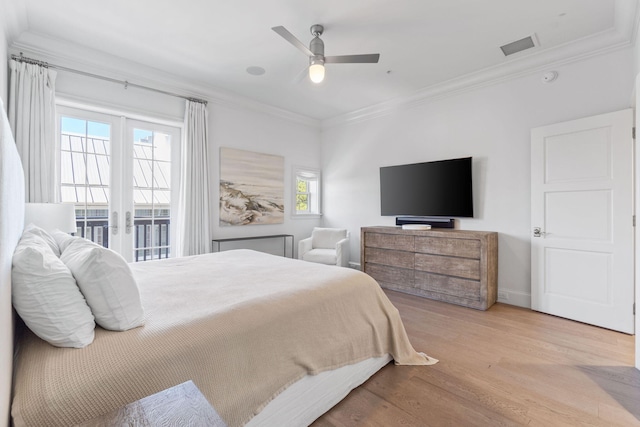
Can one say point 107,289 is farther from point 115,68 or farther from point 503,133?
point 503,133

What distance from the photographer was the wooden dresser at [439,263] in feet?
11.3

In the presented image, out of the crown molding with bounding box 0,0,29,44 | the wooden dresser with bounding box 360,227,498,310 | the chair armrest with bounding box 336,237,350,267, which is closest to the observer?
the crown molding with bounding box 0,0,29,44

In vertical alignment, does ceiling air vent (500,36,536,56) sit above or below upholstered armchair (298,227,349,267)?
above

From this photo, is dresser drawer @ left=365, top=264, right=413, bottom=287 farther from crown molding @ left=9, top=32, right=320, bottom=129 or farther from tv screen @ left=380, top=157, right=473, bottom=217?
crown molding @ left=9, top=32, right=320, bottom=129

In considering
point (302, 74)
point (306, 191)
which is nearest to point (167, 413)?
point (302, 74)

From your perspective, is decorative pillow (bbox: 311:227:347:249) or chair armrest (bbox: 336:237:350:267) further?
decorative pillow (bbox: 311:227:347:249)

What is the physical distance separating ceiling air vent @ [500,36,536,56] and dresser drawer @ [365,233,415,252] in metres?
2.39

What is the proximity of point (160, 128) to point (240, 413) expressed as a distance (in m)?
3.80

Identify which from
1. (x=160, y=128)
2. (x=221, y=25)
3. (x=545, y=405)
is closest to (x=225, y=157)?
(x=160, y=128)

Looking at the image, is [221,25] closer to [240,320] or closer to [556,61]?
[240,320]

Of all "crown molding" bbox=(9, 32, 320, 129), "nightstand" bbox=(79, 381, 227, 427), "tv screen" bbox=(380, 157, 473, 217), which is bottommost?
"nightstand" bbox=(79, 381, 227, 427)

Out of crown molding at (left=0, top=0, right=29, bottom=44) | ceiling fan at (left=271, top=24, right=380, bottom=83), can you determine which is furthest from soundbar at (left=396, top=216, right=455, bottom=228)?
crown molding at (left=0, top=0, right=29, bottom=44)

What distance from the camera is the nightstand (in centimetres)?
71

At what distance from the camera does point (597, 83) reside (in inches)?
120
